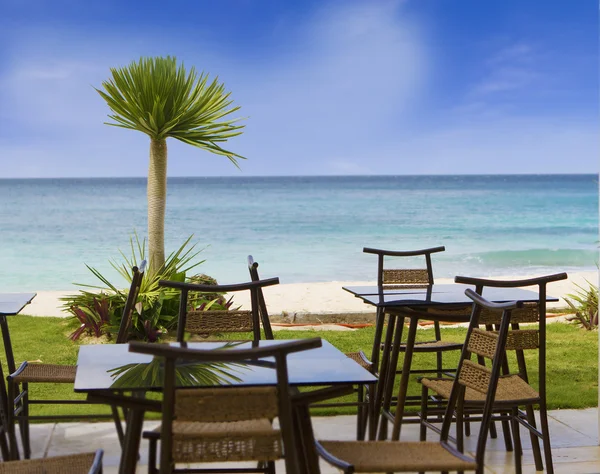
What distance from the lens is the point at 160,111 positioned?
289 inches

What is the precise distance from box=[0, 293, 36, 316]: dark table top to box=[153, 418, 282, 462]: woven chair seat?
1617 millimetres

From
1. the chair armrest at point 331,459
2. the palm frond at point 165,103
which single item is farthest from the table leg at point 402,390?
the palm frond at point 165,103

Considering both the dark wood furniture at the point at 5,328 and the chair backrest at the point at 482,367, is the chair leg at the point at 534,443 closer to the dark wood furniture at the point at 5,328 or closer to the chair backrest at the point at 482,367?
the chair backrest at the point at 482,367

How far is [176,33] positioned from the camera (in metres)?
41.2

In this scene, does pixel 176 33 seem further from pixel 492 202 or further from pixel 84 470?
pixel 84 470

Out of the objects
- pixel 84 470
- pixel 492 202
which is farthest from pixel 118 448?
pixel 492 202

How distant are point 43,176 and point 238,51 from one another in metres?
11.1

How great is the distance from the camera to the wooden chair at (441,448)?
2355 millimetres

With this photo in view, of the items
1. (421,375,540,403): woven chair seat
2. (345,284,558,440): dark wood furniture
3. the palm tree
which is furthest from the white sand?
(421,375,540,403): woven chair seat

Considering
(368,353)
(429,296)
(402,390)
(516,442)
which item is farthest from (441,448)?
(368,353)

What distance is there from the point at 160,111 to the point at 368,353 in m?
2.70

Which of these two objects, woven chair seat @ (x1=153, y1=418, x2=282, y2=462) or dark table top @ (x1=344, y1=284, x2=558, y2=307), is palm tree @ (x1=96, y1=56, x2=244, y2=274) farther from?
woven chair seat @ (x1=153, y1=418, x2=282, y2=462)

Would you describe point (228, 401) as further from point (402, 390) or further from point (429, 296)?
point (429, 296)

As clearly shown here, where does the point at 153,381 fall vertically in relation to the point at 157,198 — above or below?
below
